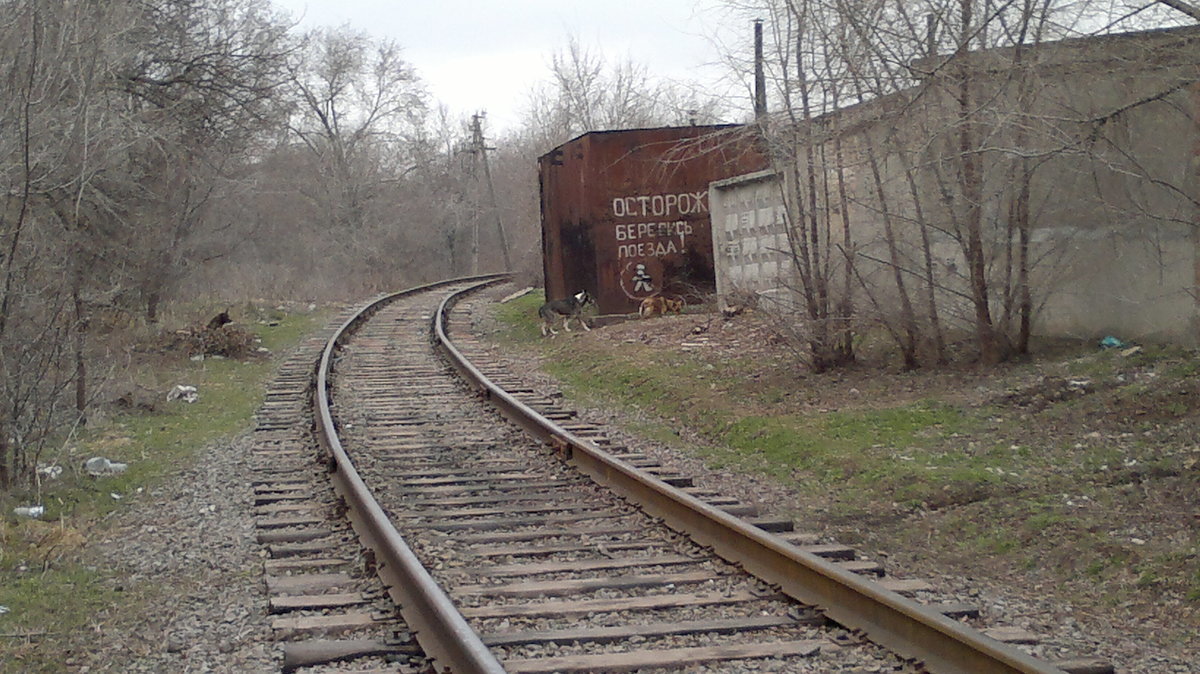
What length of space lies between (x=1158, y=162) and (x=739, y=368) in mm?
5100

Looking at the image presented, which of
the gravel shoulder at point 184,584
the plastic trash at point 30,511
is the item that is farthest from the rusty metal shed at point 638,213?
the plastic trash at point 30,511

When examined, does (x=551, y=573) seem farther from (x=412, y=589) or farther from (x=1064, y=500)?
(x=1064, y=500)

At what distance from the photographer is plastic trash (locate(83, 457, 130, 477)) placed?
9703 millimetres

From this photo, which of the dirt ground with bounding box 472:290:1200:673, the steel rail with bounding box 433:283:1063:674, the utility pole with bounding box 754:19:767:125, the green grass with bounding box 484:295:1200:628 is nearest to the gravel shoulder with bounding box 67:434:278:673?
the steel rail with bounding box 433:283:1063:674

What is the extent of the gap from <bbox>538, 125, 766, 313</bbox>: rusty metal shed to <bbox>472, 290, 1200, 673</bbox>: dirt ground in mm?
8309

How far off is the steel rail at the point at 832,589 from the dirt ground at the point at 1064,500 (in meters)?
0.81

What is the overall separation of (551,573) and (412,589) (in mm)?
910

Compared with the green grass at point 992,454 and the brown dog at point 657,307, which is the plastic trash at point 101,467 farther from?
the brown dog at point 657,307

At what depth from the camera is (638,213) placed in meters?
20.2

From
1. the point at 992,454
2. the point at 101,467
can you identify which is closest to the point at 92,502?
the point at 101,467

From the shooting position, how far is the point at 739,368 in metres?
13.5

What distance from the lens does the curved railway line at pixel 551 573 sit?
4.88m

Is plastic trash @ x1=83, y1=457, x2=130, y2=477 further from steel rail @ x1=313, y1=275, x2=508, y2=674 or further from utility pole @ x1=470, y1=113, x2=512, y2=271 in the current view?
utility pole @ x1=470, y1=113, x2=512, y2=271

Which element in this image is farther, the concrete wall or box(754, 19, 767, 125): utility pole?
box(754, 19, 767, 125): utility pole
